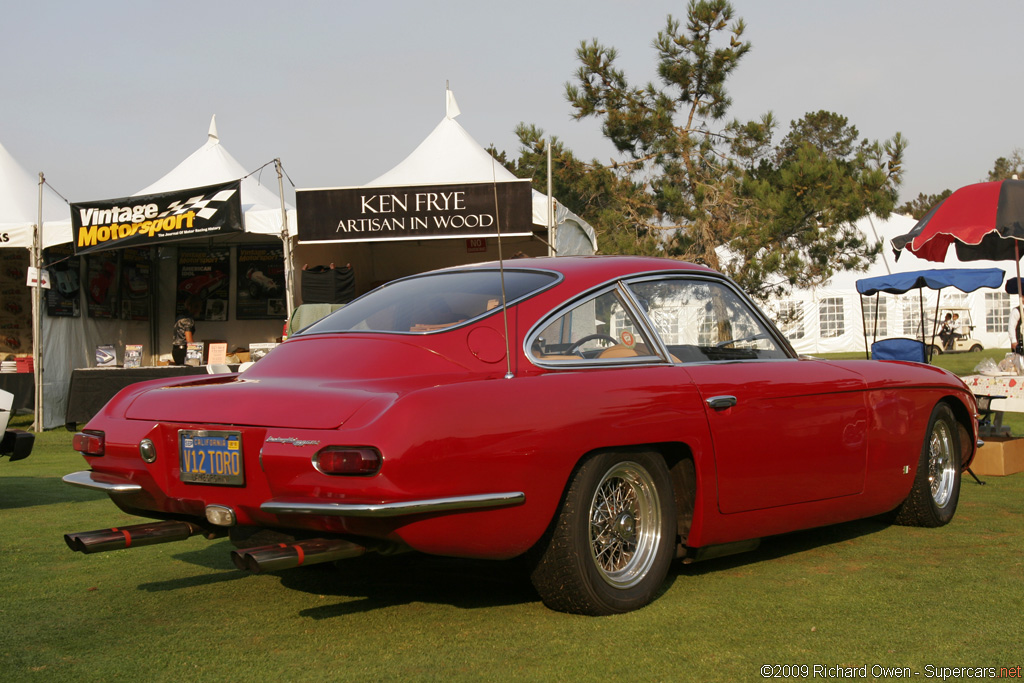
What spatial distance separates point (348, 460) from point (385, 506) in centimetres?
18

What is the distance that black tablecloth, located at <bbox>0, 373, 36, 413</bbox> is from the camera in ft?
46.9

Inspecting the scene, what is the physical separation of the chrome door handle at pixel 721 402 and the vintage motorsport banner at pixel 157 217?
1077 centimetres

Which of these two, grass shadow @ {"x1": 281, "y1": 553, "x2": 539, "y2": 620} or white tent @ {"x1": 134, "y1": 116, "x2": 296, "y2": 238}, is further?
white tent @ {"x1": 134, "y1": 116, "x2": 296, "y2": 238}

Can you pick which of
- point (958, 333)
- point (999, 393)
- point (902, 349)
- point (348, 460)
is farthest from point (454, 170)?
point (958, 333)

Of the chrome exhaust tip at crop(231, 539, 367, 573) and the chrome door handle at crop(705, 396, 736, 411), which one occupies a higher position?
the chrome door handle at crop(705, 396, 736, 411)

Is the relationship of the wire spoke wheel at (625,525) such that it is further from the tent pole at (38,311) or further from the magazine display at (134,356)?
the magazine display at (134,356)

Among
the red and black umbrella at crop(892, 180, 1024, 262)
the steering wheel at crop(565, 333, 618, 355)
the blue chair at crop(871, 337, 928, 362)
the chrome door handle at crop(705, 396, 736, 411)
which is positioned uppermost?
the red and black umbrella at crop(892, 180, 1024, 262)

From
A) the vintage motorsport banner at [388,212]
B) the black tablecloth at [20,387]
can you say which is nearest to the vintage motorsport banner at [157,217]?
the vintage motorsport banner at [388,212]

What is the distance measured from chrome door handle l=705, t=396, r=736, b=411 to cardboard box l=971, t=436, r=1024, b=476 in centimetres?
441

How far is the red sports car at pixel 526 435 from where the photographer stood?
115 inches

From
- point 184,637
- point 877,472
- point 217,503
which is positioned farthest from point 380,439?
point 877,472

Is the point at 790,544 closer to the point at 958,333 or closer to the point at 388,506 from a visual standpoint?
the point at 388,506

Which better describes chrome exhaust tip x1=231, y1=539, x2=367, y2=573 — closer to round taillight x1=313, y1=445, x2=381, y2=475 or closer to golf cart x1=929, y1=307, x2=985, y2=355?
round taillight x1=313, y1=445, x2=381, y2=475

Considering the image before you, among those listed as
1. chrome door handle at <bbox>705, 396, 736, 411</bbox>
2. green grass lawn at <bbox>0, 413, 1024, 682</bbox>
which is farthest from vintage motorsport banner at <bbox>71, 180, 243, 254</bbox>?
chrome door handle at <bbox>705, 396, 736, 411</bbox>
